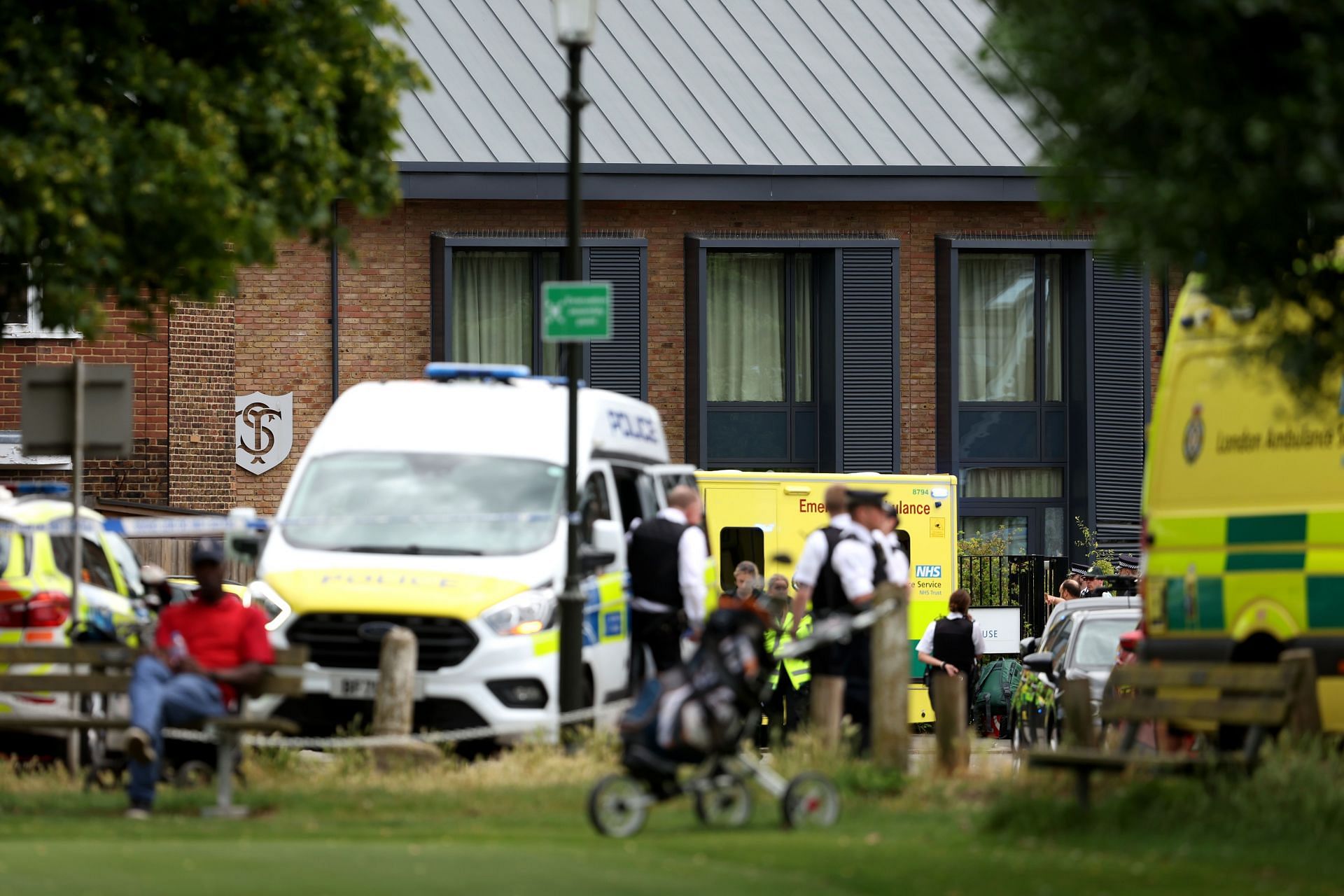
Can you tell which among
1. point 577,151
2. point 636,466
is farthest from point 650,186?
point 577,151

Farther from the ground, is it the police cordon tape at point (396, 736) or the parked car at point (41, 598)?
the parked car at point (41, 598)

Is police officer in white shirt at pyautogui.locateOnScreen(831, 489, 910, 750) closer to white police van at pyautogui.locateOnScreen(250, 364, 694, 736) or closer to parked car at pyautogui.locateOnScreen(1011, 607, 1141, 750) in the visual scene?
white police van at pyautogui.locateOnScreen(250, 364, 694, 736)

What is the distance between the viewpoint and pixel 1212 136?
26.6ft

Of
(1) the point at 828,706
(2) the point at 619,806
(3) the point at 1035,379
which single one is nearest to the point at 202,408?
(3) the point at 1035,379

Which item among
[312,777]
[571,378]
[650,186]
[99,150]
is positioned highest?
[650,186]

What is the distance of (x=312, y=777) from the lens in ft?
42.8

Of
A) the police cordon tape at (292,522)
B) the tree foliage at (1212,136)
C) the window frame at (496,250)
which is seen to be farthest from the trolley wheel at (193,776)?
the window frame at (496,250)

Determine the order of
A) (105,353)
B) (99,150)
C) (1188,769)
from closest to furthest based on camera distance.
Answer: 1. (1188,769)
2. (99,150)
3. (105,353)

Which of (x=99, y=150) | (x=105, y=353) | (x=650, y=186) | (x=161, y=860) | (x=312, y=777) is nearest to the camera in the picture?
(x=161, y=860)

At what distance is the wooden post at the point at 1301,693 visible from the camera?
10.2 m

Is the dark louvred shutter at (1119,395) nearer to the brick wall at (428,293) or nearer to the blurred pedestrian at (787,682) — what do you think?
the brick wall at (428,293)

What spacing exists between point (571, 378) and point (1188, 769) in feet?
16.6

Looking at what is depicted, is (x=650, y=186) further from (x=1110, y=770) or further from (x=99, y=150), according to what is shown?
(x=1110, y=770)

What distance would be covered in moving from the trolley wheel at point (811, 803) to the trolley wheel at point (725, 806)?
0.63 ft
